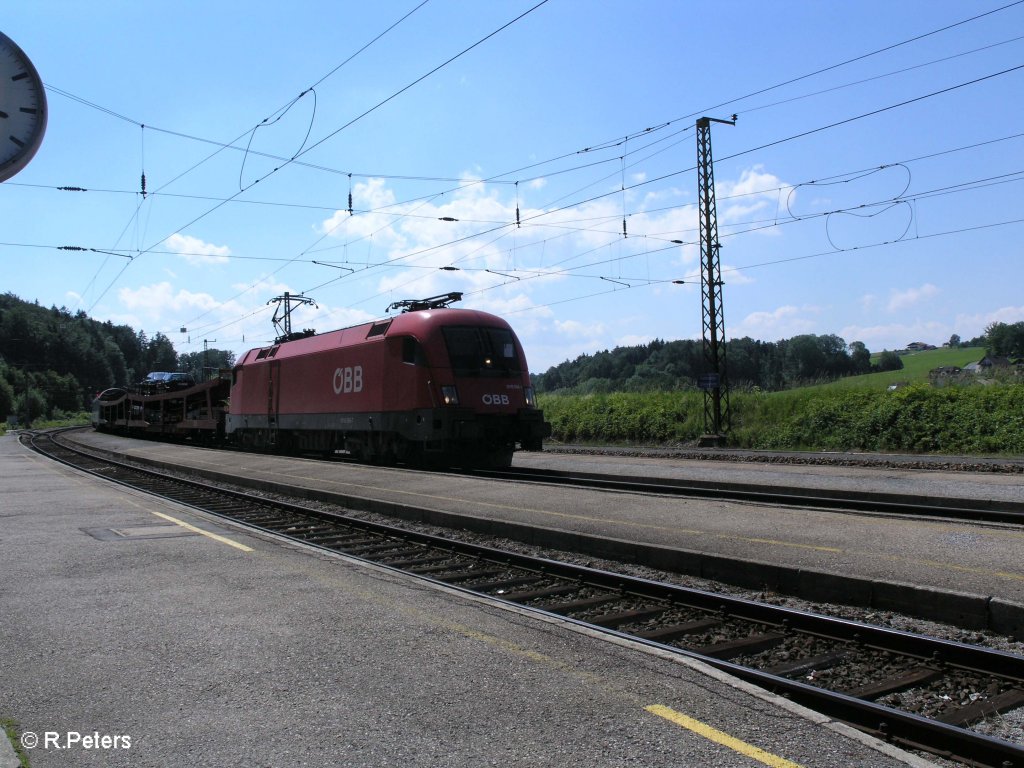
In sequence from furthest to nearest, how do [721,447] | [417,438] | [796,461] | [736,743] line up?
1. [721,447]
2. [796,461]
3. [417,438]
4. [736,743]

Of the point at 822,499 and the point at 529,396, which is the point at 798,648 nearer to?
the point at 822,499

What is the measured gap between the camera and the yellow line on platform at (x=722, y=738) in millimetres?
3467

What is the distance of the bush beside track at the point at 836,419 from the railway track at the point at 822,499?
12.4 m

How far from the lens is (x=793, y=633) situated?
570 cm

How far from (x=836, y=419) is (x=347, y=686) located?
26145 mm

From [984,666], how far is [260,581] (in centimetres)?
577

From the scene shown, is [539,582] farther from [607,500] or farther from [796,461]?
[796,461]

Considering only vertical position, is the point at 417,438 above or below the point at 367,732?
above

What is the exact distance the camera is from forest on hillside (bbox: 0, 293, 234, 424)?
101062mm

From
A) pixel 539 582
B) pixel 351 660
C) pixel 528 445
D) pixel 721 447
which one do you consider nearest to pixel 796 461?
pixel 721 447

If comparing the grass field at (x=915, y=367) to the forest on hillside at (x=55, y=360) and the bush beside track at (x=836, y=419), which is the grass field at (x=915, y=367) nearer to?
→ the bush beside track at (x=836, y=419)

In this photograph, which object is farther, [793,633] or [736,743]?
[793,633]

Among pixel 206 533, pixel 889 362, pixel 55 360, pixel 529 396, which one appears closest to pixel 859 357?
pixel 889 362

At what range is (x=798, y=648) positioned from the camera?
544cm
